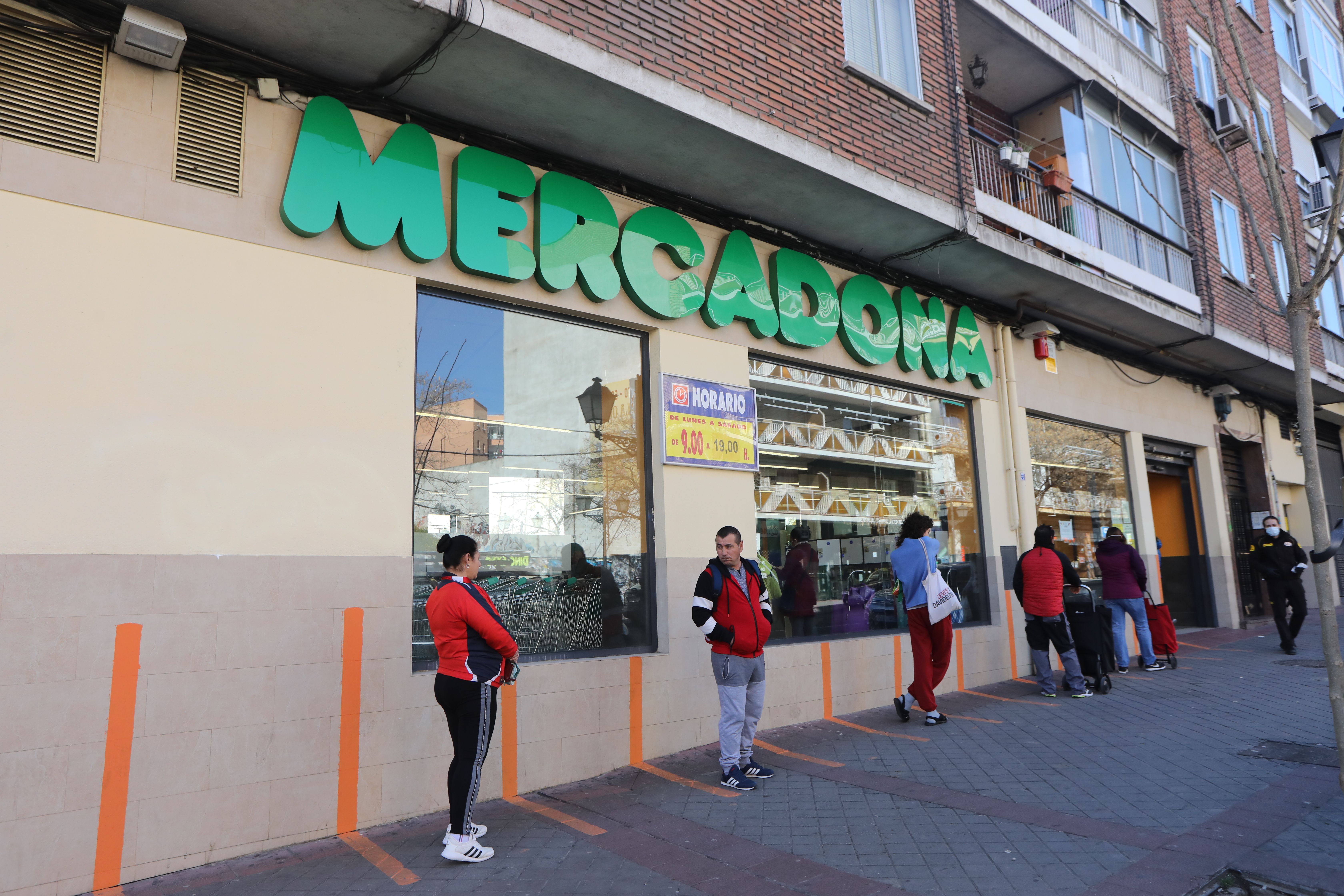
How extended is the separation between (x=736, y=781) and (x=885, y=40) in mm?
8053

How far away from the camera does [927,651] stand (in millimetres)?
8031

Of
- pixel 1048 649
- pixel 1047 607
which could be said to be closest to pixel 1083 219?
pixel 1047 607

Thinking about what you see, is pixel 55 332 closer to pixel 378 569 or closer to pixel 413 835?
pixel 378 569

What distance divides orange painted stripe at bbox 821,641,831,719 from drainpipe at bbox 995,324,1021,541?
4.02m

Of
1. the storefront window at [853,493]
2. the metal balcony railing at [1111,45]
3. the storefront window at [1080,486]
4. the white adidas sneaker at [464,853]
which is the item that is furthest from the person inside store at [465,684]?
the metal balcony railing at [1111,45]

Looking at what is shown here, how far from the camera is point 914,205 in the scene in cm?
862

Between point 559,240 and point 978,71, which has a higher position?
point 978,71

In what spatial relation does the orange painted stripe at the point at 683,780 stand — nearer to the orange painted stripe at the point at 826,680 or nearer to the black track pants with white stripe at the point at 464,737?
the black track pants with white stripe at the point at 464,737

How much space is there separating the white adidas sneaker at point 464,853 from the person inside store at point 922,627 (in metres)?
4.73

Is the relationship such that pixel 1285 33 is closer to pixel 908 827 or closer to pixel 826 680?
pixel 826 680

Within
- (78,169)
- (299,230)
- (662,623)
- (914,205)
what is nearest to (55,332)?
(78,169)

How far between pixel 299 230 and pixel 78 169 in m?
1.23

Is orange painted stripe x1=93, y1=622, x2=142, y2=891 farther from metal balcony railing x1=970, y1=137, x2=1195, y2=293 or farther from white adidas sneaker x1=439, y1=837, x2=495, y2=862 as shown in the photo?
metal balcony railing x1=970, y1=137, x2=1195, y2=293

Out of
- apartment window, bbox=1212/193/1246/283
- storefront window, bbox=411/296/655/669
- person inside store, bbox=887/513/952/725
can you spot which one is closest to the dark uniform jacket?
apartment window, bbox=1212/193/1246/283
